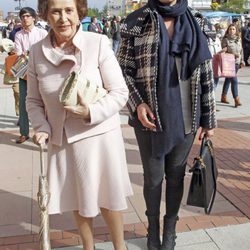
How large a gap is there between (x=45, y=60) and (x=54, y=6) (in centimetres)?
29

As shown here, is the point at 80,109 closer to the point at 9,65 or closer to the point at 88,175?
the point at 88,175

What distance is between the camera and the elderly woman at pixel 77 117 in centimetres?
208

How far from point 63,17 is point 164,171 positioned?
1224 mm

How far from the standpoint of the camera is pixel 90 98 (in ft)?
6.70

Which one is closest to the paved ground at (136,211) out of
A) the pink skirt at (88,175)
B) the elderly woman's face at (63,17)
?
the pink skirt at (88,175)

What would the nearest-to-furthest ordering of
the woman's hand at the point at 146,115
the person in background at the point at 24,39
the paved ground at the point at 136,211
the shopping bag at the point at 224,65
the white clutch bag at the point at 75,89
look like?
the white clutch bag at the point at 75,89 → the woman's hand at the point at 146,115 → the paved ground at the point at 136,211 → the person in background at the point at 24,39 → the shopping bag at the point at 224,65

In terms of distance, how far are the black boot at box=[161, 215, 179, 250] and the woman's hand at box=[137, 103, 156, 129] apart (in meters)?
0.78

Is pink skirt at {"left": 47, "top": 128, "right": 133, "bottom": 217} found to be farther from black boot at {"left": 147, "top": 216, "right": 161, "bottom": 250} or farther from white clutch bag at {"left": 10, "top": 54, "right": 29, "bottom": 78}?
white clutch bag at {"left": 10, "top": 54, "right": 29, "bottom": 78}

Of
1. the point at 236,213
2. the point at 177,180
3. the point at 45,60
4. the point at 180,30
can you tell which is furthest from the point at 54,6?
the point at 236,213

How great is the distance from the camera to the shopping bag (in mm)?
7406

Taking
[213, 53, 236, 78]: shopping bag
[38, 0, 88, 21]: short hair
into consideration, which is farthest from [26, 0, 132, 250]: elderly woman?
[213, 53, 236, 78]: shopping bag

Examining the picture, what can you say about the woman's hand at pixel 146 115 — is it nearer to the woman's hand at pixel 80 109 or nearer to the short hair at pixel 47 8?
the woman's hand at pixel 80 109

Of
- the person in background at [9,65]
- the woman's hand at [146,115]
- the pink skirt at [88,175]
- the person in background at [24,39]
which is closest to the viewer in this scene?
the pink skirt at [88,175]

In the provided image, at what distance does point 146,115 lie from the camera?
2348mm
